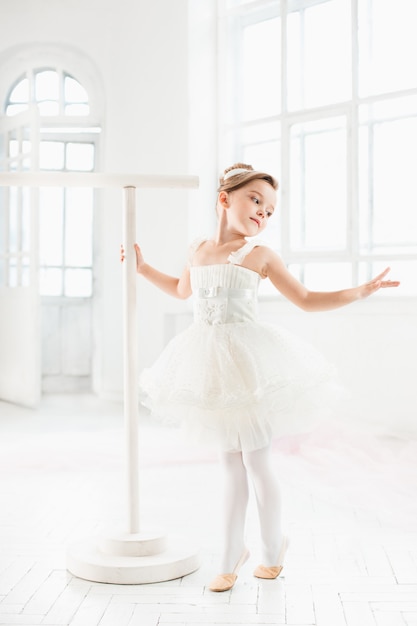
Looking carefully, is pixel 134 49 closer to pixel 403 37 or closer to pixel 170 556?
pixel 403 37

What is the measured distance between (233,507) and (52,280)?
17.1 feet

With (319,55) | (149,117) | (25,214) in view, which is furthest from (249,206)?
(25,214)

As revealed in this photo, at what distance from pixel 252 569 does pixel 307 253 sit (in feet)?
11.2

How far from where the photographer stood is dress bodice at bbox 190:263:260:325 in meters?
2.51

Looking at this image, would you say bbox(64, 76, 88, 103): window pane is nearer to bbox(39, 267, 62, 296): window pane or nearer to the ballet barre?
bbox(39, 267, 62, 296): window pane

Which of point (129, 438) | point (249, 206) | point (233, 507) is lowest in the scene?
point (233, 507)

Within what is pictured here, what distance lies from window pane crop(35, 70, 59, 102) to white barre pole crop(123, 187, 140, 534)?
15.9ft

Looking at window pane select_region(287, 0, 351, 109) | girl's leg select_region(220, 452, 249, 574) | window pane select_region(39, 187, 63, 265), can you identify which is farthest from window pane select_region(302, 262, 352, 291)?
girl's leg select_region(220, 452, 249, 574)

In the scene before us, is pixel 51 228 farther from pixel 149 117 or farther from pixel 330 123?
pixel 330 123

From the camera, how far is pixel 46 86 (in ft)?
23.5

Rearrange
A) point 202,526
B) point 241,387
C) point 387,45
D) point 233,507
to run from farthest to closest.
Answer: point 387,45 → point 202,526 → point 233,507 → point 241,387

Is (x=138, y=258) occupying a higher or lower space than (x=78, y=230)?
lower

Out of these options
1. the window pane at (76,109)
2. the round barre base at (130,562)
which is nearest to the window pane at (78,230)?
the window pane at (76,109)

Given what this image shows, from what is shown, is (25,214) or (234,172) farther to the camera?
(25,214)
